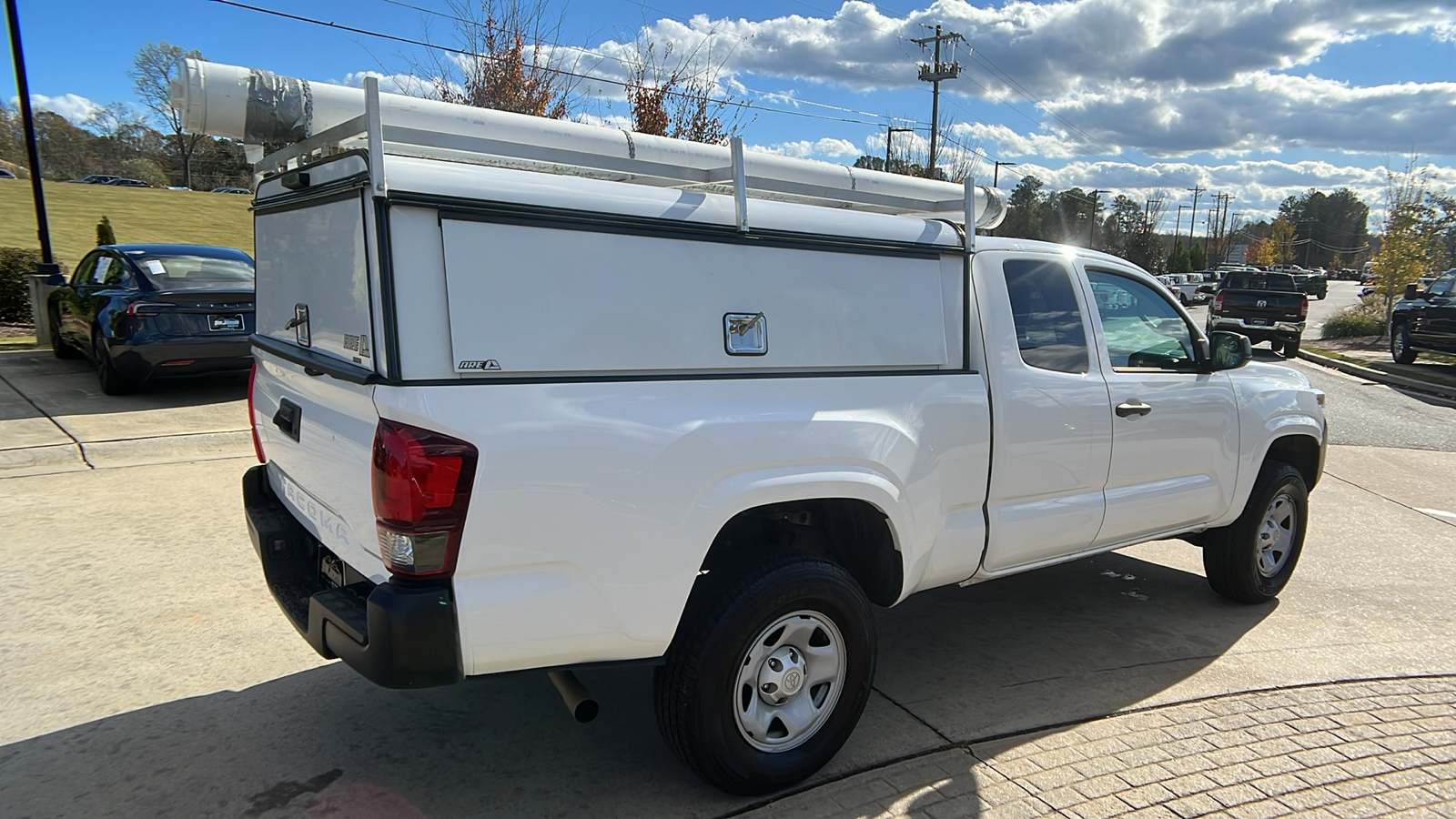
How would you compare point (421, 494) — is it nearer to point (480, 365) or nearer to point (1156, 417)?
point (480, 365)

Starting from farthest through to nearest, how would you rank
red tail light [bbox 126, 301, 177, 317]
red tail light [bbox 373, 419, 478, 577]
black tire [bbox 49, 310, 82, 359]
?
black tire [bbox 49, 310, 82, 359]
red tail light [bbox 126, 301, 177, 317]
red tail light [bbox 373, 419, 478, 577]

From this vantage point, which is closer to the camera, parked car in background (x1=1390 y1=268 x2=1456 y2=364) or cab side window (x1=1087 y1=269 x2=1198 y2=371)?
cab side window (x1=1087 y1=269 x2=1198 y2=371)

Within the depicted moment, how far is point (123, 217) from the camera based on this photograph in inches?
1672

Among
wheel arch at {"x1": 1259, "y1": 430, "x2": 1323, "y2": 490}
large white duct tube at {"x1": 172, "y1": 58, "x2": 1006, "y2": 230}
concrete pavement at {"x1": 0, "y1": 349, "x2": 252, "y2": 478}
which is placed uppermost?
large white duct tube at {"x1": 172, "y1": 58, "x2": 1006, "y2": 230}

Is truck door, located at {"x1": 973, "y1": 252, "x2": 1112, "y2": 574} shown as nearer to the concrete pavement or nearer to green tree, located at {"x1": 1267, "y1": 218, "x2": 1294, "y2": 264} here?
the concrete pavement

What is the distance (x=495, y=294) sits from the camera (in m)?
2.48

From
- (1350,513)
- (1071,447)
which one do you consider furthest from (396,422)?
(1350,513)

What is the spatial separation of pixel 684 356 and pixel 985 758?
196cm

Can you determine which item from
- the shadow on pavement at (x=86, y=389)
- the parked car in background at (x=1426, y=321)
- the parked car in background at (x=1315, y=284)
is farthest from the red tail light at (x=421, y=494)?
the parked car in background at (x=1315, y=284)

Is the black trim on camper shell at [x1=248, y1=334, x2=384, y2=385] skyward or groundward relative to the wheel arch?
skyward

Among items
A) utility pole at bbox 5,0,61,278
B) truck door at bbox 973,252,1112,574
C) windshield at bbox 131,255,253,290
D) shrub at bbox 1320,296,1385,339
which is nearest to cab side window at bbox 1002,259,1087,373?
truck door at bbox 973,252,1112,574

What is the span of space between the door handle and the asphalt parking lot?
1237 millimetres

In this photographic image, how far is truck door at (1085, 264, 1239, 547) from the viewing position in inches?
164

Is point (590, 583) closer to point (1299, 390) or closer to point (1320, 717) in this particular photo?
point (1320, 717)
